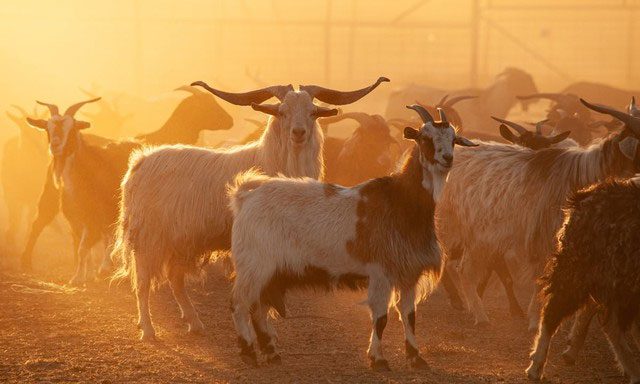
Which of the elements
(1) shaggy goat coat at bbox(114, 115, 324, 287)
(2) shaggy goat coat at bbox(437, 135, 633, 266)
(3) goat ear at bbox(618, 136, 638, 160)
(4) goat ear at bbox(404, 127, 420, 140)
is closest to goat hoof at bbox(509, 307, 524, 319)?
(2) shaggy goat coat at bbox(437, 135, 633, 266)

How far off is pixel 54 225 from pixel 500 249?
787cm

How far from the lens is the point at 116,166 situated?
1148cm

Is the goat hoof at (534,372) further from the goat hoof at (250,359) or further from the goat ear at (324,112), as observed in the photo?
the goat ear at (324,112)

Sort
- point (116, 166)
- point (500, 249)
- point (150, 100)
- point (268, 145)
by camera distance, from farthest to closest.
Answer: point (150, 100)
point (116, 166)
point (500, 249)
point (268, 145)

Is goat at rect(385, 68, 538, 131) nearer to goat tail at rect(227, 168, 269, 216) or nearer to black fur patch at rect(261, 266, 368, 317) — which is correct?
goat tail at rect(227, 168, 269, 216)

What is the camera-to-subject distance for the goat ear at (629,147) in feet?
27.0

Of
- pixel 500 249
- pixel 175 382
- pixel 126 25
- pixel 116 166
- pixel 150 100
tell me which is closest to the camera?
pixel 175 382

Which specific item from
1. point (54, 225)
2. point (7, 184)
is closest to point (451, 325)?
point (54, 225)

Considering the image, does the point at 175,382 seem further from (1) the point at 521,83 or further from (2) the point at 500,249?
(1) the point at 521,83

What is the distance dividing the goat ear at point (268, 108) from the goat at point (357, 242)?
1298 millimetres

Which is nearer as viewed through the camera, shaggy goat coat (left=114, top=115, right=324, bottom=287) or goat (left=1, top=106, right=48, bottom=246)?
shaggy goat coat (left=114, top=115, right=324, bottom=287)

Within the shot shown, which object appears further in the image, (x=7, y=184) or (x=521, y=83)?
(x=521, y=83)

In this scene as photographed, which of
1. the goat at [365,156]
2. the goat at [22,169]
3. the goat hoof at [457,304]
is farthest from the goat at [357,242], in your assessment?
the goat at [22,169]

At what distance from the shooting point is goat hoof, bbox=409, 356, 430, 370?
281 inches
